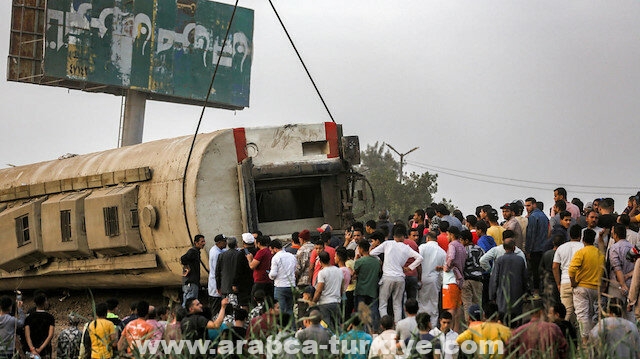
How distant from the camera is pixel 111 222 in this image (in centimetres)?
1828

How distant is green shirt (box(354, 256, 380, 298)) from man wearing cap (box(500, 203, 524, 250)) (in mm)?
2372

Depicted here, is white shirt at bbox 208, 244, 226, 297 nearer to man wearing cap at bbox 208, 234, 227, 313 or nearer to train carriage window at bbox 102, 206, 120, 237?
man wearing cap at bbox 208, 234, 227, 313

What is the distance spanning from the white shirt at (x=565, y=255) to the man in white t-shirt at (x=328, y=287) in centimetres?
255

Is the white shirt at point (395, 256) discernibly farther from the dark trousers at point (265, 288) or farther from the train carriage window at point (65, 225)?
the train carriage window at point (65, 225)

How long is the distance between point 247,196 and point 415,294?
131 inches

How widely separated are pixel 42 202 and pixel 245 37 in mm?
22852

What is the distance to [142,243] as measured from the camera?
18.0 m

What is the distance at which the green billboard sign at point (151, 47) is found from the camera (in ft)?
116

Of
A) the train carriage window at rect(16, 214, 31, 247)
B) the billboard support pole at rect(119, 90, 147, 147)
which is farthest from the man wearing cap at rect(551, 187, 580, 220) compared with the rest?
the billboard support pole at rect(119, 90, 147, 147)

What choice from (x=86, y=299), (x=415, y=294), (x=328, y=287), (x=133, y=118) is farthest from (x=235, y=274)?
(x=133, y=118)

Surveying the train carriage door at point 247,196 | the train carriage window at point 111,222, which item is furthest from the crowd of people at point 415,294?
the train carriage window at point 111,222

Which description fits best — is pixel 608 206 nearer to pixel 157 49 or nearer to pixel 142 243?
pixel 142 243

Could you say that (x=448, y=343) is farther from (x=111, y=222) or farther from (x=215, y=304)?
(x=111, y=222)

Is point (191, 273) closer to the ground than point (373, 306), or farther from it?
farther from it
